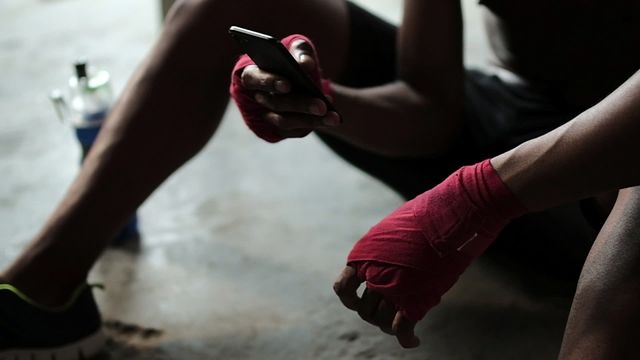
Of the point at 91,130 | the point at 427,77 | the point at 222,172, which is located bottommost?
the point at 222,172

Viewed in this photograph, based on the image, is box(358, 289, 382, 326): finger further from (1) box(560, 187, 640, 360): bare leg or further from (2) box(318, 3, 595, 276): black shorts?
(2) box(318, 3, 595, 276): black shorts

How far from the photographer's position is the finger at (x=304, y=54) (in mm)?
872

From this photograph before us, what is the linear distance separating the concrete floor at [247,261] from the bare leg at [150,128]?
0.15 m

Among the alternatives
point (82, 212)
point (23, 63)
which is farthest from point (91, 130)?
point (23, 63)

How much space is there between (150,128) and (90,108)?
342 millimetres

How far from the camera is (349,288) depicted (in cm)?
86

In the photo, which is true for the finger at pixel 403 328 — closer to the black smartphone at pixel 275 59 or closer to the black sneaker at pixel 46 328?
the black smartphone at pixel 275 59

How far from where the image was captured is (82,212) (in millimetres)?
1077

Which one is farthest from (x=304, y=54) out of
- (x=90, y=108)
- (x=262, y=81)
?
(x=90, y=108)

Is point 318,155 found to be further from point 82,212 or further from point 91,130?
point 82,212

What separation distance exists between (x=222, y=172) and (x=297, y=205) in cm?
21

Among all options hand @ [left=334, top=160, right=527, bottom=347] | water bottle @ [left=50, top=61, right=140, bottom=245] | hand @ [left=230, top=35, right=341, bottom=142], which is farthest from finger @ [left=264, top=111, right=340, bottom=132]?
water bottle @ [left=50, top=61, right=140, bottom=245]

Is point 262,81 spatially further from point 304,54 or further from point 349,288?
point 349,288

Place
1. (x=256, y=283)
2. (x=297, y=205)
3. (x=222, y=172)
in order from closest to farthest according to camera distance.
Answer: (x=256, y=283), (x=297, y=205), (x=222, y=172)
